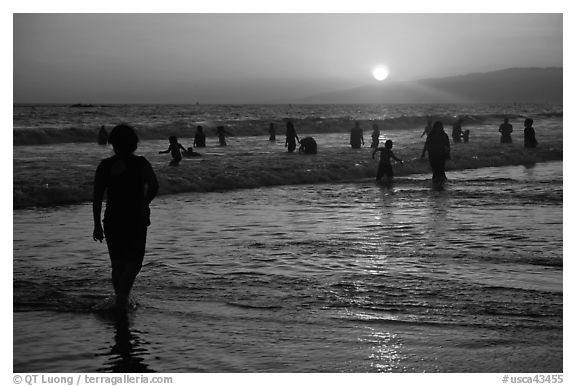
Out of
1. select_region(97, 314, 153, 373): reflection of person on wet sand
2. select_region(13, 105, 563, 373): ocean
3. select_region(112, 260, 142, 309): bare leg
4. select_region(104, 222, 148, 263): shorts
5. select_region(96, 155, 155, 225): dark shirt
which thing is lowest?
select_region(13, 105, 563, 373): ocean

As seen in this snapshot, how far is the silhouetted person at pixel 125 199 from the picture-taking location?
696 centimetres

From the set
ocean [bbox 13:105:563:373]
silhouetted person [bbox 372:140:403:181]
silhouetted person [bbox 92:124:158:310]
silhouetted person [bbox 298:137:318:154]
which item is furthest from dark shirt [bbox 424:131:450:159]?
silhouetted person [bbox 92:124:158:310]

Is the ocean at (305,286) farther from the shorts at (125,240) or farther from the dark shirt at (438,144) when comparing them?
the dark shirt at (438,144)

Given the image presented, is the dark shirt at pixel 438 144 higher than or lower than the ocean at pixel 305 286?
higher

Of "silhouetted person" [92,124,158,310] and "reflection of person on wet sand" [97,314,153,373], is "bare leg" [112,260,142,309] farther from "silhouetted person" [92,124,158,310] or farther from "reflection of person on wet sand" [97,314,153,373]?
"reflection of person on wet sand" [97,314,153,373]

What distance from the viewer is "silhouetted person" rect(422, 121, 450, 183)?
1944 centimetres

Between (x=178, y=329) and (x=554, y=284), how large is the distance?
4068 millimetres

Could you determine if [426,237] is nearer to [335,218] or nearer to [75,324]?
[335,218]

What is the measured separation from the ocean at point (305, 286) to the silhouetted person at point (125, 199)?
1.83 feet

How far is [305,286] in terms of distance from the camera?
26.9ft

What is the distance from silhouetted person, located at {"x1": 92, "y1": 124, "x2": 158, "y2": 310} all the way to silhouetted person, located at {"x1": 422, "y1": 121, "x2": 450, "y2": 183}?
12.8 metres

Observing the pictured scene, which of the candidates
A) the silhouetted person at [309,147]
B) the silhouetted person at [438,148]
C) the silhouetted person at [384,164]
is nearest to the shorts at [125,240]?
the silhouetted person at [438,148]

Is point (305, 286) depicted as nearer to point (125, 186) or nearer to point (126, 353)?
point (125, 186)
